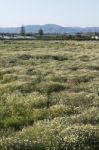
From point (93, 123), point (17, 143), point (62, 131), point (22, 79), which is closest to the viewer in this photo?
point (17, 143)

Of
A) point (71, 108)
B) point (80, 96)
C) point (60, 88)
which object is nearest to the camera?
point (71, 108)

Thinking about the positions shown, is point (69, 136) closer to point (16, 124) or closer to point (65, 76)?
point (16, 124)

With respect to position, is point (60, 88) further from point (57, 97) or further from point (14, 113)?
point (14, 113)

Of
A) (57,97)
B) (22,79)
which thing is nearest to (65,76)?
(22,79)

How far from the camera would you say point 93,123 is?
1514 centimetres

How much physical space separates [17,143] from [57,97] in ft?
33.0

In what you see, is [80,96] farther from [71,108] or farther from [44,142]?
[44,142]

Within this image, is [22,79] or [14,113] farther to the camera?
[22,79]

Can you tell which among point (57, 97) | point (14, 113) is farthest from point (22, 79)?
point (14, 113)

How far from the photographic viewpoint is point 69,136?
1257 centimetres

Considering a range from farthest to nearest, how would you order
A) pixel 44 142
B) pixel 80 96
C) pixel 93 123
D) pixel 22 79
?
pixel 22 79
pixel 80 96
pixel 93 123
pixel 44 142

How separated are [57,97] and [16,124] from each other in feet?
17.9

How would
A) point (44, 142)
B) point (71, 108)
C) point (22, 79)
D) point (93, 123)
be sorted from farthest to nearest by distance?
point (22, 79) < point (71, 108) < point (93, 123) < point (44, 142)

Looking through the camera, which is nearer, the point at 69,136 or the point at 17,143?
the point at 17,143
